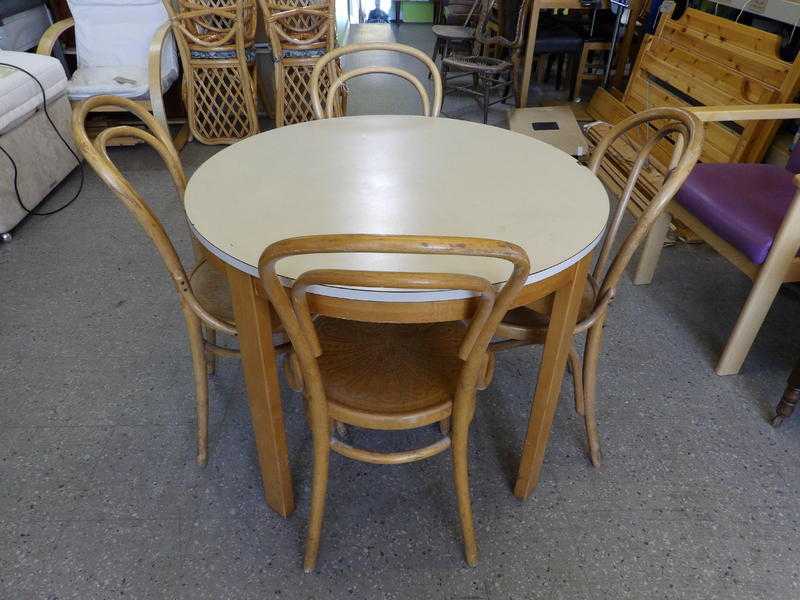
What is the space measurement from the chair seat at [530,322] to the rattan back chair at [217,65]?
2.64 metres

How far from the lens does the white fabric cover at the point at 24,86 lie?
231 centimetres

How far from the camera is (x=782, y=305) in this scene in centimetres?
199

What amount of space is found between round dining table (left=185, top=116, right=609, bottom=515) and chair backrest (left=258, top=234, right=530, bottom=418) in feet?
0.18

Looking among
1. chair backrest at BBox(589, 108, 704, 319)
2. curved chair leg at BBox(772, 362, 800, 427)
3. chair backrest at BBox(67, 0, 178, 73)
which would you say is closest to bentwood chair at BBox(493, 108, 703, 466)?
chair backrest at BBox(589, 108, 704, 319)

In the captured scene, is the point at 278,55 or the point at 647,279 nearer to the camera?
the point at 647,279

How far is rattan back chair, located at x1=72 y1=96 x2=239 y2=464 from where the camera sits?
38.9 inches

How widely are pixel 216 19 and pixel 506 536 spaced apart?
3348 millimetres

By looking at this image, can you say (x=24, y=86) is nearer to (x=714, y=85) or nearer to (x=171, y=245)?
(x=171, y=245)

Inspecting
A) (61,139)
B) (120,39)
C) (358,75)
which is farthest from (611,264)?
(120,39)

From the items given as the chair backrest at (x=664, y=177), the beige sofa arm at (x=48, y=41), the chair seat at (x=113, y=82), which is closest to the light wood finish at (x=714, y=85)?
the chair backrest at (x=664, y=177)

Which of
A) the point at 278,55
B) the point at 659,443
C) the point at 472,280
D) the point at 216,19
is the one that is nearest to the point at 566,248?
the point at 472,280

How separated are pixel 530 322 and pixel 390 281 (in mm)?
607

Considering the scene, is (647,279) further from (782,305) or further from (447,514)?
(447,514)

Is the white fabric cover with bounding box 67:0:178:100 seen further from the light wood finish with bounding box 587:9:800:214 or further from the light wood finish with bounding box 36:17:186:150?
the light wood finish with bounding box 587:9:800:214
